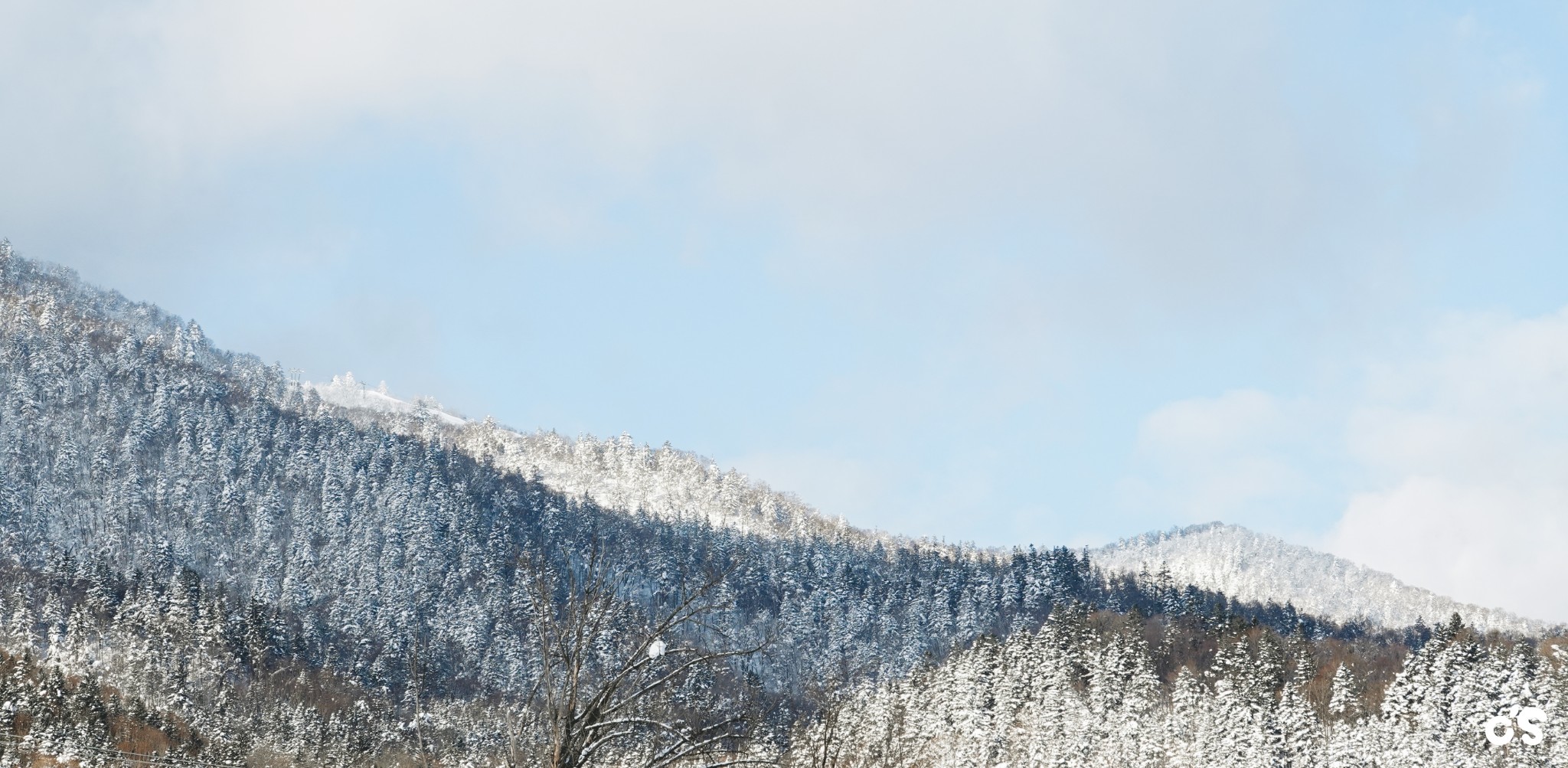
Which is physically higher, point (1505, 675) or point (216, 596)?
point (216, 596)

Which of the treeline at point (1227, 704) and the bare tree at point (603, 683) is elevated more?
the treeline at point (1227, 704)

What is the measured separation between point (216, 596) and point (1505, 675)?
522 feet

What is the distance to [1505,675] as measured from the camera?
98.8 meters

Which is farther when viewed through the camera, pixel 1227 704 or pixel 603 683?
pixel 1227 704

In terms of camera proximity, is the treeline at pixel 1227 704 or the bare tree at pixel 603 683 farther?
the treeline at pixel 1227 704

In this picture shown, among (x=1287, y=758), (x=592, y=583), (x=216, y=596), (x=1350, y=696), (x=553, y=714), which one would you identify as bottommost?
(x=553, y=714)

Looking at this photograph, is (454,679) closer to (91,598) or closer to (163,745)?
(91,598)

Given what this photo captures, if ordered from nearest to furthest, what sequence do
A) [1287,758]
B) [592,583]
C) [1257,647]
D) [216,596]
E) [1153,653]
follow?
[592,583], [1287,758], [1257,647], [1153,653], [216,596]

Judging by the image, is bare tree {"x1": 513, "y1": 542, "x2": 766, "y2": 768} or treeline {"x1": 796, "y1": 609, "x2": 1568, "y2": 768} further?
treeline {"x1": 796, "y1": 609, "x2": 1568, "y2": 768}

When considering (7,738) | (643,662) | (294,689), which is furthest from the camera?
(294,689)

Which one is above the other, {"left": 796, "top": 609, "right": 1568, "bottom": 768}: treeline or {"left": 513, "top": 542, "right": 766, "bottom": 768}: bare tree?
{"left": 796, "top": 609, "right": 1568, "bottom": 768}: treeline

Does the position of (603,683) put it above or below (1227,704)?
below

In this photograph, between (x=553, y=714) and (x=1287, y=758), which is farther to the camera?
(x=1287, y=758)

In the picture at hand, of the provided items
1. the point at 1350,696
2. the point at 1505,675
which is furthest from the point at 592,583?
the point at 1350,696
